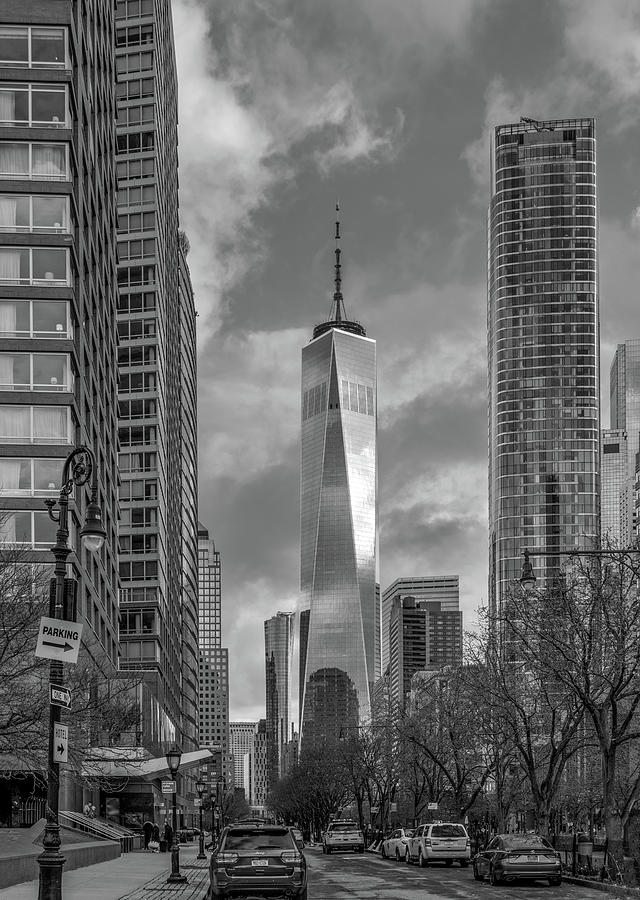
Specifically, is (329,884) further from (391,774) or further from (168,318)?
(168,318)

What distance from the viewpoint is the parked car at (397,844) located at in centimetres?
5344

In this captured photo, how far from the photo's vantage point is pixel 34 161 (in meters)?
62.8

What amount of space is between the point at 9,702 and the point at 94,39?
54.1m

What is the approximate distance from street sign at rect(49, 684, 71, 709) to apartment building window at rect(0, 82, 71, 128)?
47893mm

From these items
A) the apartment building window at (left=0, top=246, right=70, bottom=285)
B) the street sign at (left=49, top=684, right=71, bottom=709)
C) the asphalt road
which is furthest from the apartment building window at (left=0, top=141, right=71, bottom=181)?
the street sign at (left=49, top=684, right=71, bottom=709)

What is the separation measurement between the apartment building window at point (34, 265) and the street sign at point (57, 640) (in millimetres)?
43990

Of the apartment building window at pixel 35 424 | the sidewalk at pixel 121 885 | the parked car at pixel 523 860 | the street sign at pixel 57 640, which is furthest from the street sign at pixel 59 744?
the apartment building window at pixel 35 424

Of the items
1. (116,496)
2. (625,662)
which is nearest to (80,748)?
(625,662)

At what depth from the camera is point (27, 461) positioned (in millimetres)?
59969

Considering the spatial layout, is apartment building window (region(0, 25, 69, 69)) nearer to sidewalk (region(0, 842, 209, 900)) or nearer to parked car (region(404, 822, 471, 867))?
sidewalk (region(0, 842, 209, 900))

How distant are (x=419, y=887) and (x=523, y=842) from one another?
3.95 meters

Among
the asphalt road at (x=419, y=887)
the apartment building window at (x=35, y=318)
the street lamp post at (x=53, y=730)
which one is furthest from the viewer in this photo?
the apartment building window at (x=35, y=318)

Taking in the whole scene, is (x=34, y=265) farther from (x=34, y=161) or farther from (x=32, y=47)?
(x=32, y=47)

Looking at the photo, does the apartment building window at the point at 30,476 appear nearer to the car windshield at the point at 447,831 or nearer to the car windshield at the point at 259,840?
the car windshield at the point at 447,831
